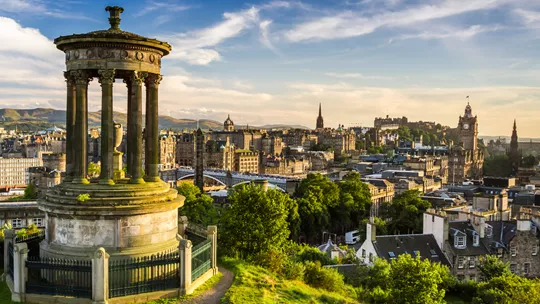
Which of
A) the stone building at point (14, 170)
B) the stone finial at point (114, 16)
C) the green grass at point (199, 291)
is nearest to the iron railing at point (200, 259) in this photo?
the green grass at point (199, 291)

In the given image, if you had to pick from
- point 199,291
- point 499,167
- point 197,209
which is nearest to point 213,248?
point 199,291

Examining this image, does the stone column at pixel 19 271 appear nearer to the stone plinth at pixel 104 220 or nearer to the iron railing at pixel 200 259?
the stone plinth at pixel 104 220

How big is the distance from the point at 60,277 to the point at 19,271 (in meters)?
1.20

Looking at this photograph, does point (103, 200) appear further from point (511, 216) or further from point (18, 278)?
point (511, 216)

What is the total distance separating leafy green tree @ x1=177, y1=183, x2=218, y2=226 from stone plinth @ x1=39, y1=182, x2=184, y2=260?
41332 mm

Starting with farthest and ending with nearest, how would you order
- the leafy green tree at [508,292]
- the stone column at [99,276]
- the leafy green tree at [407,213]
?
the leafy green tree at [407,213]
the leafy green tree at [508,292]
the stone column at [99,276]

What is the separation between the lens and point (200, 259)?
17922mm

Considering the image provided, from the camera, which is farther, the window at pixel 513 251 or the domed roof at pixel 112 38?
the window at pixel 513 251

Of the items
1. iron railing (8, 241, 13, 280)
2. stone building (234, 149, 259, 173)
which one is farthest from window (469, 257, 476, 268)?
stone building (234, 149, 259, 173)

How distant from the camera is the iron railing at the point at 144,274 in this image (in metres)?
15.3

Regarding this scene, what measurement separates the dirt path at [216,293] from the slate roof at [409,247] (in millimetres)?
27220

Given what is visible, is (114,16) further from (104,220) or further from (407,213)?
(407,213)

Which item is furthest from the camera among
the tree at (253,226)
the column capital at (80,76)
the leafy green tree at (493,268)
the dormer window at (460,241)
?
the dormer window at (460,241)

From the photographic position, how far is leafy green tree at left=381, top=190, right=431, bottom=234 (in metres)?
69.0
